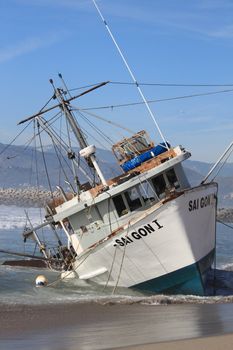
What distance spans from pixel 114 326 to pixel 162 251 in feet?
22.3

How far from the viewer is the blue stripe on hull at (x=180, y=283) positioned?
18.0m

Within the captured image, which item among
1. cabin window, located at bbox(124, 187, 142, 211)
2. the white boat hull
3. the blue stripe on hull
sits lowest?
the blue stripe on hull

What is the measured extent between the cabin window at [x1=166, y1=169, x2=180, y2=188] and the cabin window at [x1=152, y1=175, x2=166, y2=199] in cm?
27

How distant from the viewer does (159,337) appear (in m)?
9.19

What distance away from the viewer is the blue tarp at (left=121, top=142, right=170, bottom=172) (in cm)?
1947

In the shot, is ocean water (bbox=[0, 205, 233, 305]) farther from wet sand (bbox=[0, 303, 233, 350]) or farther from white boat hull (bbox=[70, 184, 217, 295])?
wet sand (bbox=[0, 303, 233, 350])

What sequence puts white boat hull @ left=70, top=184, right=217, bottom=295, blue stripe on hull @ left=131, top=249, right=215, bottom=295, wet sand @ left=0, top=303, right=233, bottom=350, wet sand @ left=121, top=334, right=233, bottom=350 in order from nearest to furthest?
wet sand @ left=121, top=334, right=233, bottom=350
wet sand @ left=0, top=303, right=233, bottom=350
white boat hull @ left=70, top=184, right=217, bottom=295
blue stripe on hull @ left=131, top=249, right=215, bottom=295

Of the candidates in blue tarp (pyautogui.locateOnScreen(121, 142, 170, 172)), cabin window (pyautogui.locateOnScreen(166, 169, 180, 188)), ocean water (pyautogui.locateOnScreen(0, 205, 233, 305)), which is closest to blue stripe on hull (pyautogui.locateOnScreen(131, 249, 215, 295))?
ocean water (pyautogui.locateOnScreen(0, 205, 233, 305))

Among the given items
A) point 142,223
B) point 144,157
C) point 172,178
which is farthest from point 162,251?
point 144,157

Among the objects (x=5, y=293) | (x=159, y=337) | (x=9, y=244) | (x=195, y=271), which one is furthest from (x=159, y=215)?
(x=9, y=244)

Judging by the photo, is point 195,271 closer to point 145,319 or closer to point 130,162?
point 130,162

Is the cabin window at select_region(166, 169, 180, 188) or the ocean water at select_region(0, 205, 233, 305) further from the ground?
the cabin window at select_region(166, 169, 180, 188)

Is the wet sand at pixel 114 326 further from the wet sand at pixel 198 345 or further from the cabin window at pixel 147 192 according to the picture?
the cabin window at pixel 147 192

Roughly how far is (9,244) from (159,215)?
20901 millimetres
